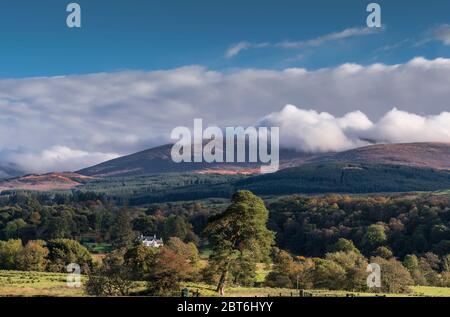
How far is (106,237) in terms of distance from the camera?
164 metres

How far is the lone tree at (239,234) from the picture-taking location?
174 feet

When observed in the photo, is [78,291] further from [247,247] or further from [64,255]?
[64,255]

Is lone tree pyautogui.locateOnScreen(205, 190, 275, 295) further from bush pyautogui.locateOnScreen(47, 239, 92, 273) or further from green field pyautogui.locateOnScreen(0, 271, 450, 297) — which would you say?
bush pyautogui.locateOnScreen(47, 239, 92, 273)

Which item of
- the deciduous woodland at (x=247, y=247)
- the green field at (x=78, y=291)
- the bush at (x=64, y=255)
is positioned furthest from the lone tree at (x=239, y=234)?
the bush at (x=64, y=255)

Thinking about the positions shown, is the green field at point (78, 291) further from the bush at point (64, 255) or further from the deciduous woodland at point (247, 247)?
the bush at point (64, 255)

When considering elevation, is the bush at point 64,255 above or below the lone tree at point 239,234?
below

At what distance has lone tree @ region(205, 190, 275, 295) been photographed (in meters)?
53.1

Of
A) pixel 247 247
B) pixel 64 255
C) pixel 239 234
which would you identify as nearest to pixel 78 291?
pixel 239 234

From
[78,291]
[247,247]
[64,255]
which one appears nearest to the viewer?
[247,247]

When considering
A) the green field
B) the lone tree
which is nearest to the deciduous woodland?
the lone tree

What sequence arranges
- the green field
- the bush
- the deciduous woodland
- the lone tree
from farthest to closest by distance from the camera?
the bush → the deciduous woodland → the lone tree → the green field

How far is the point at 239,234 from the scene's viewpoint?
54.0 meters
